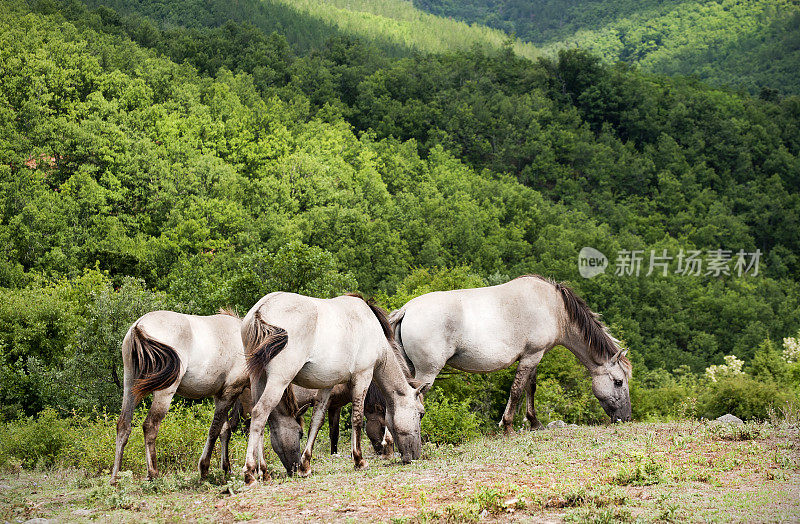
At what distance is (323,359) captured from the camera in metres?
10.8

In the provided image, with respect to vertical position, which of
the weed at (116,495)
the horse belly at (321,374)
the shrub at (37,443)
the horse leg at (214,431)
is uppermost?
the horse belly at (321,374)

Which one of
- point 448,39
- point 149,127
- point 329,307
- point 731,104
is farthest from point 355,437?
point 448,39

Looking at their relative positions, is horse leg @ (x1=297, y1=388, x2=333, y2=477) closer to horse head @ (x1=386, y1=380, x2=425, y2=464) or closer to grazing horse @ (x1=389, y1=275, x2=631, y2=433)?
horse head @ (x1=386, y1=380, x2=425, y2=464)

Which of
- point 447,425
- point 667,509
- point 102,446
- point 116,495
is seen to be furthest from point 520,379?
point 116,495

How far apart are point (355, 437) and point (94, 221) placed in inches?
1931

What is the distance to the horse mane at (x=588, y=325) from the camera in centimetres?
1551

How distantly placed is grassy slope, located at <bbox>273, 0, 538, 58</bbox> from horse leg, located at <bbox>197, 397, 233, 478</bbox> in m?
160

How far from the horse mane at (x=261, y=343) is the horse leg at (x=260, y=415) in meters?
0.28

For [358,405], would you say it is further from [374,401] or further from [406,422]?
[374,401]

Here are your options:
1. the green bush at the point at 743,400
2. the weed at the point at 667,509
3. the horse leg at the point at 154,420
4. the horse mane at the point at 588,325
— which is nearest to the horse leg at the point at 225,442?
the horse leg at the point at 154,420

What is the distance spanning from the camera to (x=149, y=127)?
72750 millimetres

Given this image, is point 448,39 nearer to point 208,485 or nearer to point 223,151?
point 223,151

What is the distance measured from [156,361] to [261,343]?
7.06 feet

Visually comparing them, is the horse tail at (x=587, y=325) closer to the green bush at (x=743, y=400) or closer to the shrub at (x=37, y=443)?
the green bush at (x=743, y=400)
